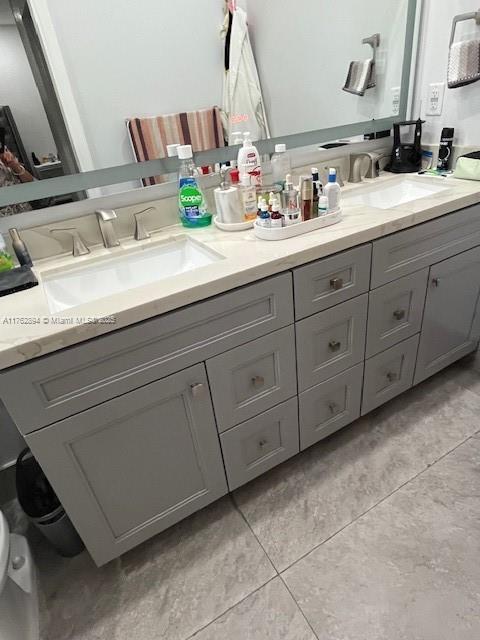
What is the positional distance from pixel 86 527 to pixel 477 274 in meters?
1.62

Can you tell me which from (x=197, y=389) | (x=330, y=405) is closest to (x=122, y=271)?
(x=197, y=389)

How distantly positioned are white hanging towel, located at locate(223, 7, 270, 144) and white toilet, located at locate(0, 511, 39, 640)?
1.39 metres

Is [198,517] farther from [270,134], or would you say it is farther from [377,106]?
[377,106]

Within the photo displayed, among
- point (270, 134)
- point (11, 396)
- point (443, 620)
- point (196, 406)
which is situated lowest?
point (443, 620)

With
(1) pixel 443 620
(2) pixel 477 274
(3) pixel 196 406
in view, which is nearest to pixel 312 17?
(2) pixel 477 274

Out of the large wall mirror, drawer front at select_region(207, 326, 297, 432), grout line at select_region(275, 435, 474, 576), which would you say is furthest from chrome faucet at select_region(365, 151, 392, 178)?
grout line at select_region(275, 435, 474, 576)

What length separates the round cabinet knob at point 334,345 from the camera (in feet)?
3.92

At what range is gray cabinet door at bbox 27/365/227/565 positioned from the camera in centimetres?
86

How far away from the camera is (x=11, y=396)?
2.40ft

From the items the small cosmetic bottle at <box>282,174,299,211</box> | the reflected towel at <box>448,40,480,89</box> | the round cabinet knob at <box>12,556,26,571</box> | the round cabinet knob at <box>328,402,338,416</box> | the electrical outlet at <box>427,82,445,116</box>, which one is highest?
the reflected towel at <box>448,40,480,89</box>

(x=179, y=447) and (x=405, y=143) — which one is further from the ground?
(x=405, y=143)

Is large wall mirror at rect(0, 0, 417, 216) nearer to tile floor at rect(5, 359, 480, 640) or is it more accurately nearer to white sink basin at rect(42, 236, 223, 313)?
white sink basin at rect(42, 236, 223, 313)

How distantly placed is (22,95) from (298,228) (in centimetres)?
83
